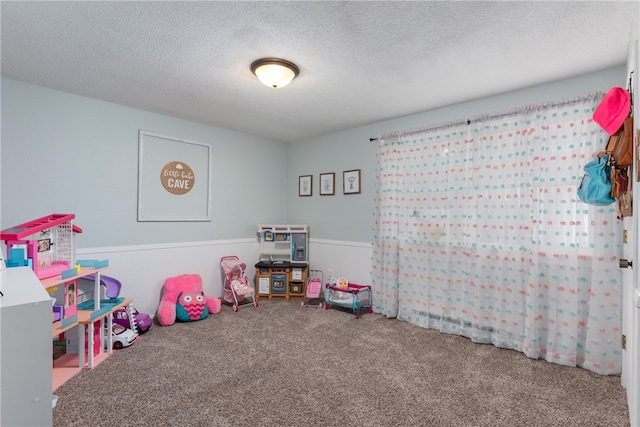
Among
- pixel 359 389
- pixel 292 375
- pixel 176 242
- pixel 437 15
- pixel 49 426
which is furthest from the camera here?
pixel 176 242

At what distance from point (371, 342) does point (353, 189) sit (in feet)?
6.82

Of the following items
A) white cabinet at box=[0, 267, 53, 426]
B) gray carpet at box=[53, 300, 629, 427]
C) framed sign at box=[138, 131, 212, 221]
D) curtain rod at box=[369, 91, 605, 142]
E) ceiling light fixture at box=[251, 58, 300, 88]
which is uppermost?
ceiling light fixture at box=[251, 58, 300, 88]

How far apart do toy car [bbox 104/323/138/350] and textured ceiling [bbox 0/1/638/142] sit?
2.30 metres

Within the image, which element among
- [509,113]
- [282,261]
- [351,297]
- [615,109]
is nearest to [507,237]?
[509,113]

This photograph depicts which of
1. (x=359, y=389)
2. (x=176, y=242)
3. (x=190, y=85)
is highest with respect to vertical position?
(x=190, y=85)

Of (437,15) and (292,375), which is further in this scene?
A: (292,375)

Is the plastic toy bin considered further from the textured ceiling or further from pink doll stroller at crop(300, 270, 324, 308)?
the textured ceiling

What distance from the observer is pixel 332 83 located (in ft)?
9.94

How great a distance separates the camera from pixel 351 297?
13.8ft

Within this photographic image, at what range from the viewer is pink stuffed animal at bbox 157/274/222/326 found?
12.1 ft

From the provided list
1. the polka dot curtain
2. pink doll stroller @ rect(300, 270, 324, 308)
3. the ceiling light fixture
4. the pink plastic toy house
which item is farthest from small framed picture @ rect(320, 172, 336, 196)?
the pink plastic toy house

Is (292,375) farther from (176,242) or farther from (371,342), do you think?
(176,242)

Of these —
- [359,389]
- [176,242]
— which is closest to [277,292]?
[176,242]

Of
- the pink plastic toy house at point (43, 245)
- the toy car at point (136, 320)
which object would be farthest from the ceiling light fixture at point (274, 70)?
the toy car at point (136, 320)
